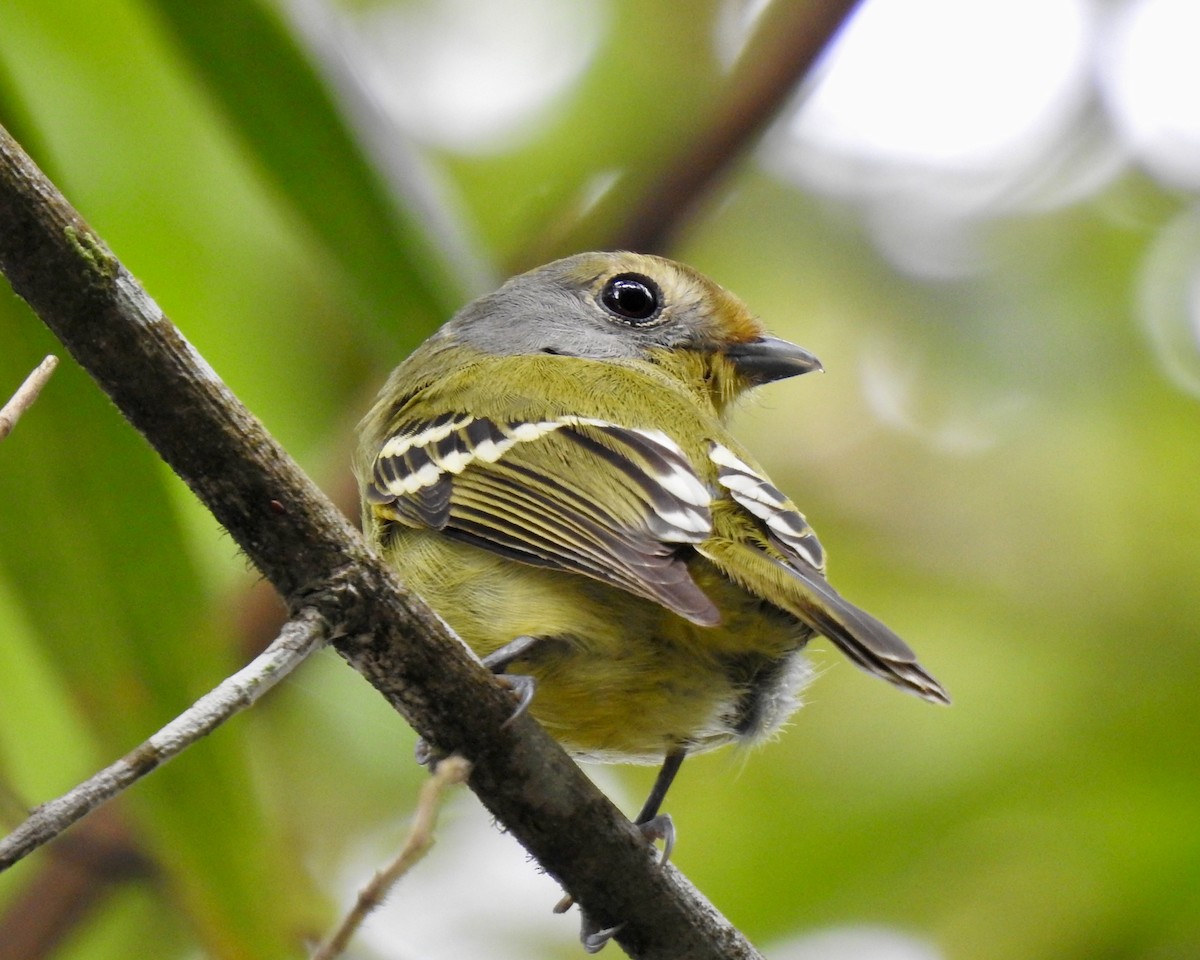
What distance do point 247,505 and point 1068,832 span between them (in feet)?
12.5

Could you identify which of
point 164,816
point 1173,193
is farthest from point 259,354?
point 1173,193

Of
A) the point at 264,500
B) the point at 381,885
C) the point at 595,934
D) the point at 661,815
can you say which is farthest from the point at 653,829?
the point at 381,885

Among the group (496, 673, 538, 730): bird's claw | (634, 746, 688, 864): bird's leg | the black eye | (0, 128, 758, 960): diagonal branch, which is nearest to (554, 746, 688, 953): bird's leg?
(634, 746, 688, 864): bird's leg

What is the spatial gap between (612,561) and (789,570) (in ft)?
1.18

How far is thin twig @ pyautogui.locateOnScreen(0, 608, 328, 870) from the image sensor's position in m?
1.70

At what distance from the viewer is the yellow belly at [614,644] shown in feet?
9.09

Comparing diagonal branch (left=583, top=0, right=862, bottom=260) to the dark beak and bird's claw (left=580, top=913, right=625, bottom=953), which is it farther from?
bird's claw (left=580, top=913, right=625, bottom=953)

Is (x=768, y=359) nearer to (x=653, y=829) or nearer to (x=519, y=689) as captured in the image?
(x=653, y=829)

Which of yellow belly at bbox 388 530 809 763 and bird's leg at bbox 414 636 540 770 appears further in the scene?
yellow belly at bbox 388 530 809 763

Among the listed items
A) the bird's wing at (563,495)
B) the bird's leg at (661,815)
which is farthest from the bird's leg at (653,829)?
the bird's wing at (563,495)

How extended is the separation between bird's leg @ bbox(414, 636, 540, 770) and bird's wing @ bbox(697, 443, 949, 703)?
0.39 metres

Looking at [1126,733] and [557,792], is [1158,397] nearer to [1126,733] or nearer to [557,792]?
[1126,733]

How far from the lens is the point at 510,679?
2.56m

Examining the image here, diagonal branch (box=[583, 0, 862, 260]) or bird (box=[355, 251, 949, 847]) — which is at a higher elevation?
diagonal branch (box=[583, 0, 862, 260])
